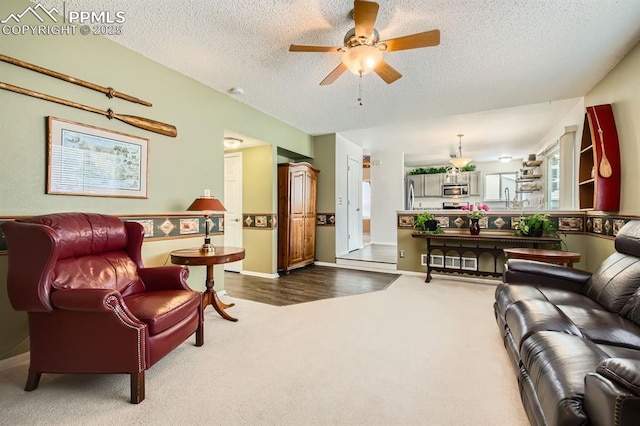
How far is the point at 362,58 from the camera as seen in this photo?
7.47ft

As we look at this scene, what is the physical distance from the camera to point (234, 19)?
2.24 meters

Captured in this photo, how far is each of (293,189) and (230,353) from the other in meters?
3.14

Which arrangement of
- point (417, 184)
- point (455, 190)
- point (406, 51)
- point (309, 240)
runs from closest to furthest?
point (406, 51) < point (309, 240) < point (455, 190) < point (417, 184)

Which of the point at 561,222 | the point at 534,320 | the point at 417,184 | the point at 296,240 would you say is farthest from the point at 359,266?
the point at 417,184

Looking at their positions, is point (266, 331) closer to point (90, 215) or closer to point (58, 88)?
point (90, 215)

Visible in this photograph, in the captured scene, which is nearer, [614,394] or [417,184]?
[614,394]

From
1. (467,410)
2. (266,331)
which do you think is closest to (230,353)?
(266,331)

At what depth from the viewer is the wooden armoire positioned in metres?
4.81

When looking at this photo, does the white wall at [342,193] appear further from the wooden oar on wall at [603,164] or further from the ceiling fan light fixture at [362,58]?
the wooden oar on wall at [603,164]

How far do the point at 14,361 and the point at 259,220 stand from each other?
10.2ft

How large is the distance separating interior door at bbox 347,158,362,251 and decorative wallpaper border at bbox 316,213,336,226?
2.34 ft

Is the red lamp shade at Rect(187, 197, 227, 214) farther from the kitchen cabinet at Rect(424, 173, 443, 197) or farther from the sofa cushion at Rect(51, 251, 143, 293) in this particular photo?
the kitchen cabinet at Rect(424, 173, 443, 197)

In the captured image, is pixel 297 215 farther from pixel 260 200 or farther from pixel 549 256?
pixel 549 256

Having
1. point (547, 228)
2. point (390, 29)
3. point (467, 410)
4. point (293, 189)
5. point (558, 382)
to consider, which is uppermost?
point (390, 29)
